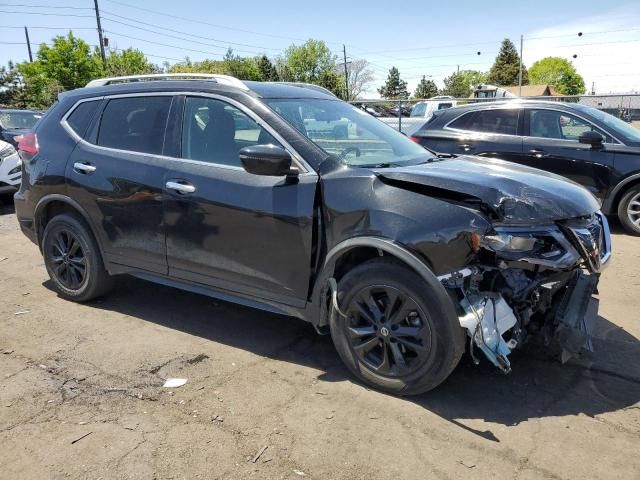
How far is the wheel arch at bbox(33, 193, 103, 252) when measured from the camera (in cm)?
455

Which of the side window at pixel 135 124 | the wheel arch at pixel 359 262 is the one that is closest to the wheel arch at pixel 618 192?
the wheel arch at pixel 359 262

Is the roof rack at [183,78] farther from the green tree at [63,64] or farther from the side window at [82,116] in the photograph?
the green tree at [63,64]

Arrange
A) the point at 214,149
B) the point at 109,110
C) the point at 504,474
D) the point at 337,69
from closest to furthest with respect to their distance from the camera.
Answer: the point at 504,474 < the point at 214,149 < the point at 109,110 < the point at 337,69

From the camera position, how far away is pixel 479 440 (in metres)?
2.84

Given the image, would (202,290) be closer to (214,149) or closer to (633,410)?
(214,149)

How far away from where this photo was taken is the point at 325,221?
335 centimetres

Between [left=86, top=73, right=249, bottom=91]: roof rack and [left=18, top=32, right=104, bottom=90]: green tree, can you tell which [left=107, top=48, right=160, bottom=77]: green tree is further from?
[left=86, top=73, right=249, bottom=91]: roof rack

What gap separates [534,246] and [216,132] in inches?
90.9

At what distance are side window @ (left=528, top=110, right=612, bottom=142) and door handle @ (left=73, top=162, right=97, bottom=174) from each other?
5.99 m

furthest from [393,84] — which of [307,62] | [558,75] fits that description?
[558,75]

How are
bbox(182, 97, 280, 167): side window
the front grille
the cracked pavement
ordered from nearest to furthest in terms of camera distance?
the cracked pavement < the front grille < bbox(182, 97, 280, 167): side window

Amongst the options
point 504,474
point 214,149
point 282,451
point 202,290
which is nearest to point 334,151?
point 214,149

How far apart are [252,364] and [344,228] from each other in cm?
122

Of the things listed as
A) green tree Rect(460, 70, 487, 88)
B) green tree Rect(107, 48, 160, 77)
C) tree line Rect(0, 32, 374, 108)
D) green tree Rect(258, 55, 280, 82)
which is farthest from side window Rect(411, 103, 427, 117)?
green tree Rect(460, 70, 487, 88)
